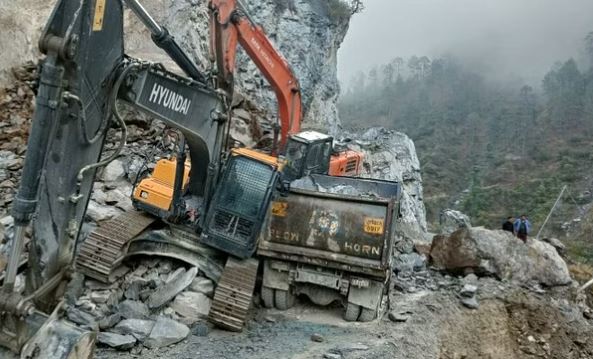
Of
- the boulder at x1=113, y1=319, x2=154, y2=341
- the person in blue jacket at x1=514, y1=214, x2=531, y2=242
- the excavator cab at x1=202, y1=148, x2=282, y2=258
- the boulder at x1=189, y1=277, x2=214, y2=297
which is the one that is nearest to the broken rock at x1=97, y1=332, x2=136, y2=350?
the boulder at x1=113, y1=319, x2=154, y2=341

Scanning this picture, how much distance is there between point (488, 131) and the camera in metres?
67.9

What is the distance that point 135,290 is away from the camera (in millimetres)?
6227

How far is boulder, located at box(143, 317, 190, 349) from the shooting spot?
5.48m

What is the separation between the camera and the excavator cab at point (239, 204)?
21.5 ft

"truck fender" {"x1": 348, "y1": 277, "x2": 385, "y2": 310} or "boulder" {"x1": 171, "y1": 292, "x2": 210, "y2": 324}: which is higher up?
"truck fender" {"x1": 348, "y1": 277, "x2": 385, "y2": 310}

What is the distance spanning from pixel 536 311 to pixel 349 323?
366 centimetres

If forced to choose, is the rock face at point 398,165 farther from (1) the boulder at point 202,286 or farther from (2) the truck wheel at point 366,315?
(1) the boulder at point 202,286

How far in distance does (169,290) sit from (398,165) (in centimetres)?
1476

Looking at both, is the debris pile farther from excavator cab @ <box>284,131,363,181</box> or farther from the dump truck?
excavator cab @ <box>284,131,363,181</box>

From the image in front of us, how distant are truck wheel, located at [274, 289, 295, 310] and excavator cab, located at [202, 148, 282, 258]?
687 millimetres

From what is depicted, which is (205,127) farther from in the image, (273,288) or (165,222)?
(273,288)

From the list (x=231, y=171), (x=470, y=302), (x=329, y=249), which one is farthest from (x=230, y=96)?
(x=470, y=302)

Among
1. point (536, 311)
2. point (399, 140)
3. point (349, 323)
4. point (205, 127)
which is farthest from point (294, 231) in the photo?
point (399, 140)

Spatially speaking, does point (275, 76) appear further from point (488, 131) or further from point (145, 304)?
point (488, 131)
